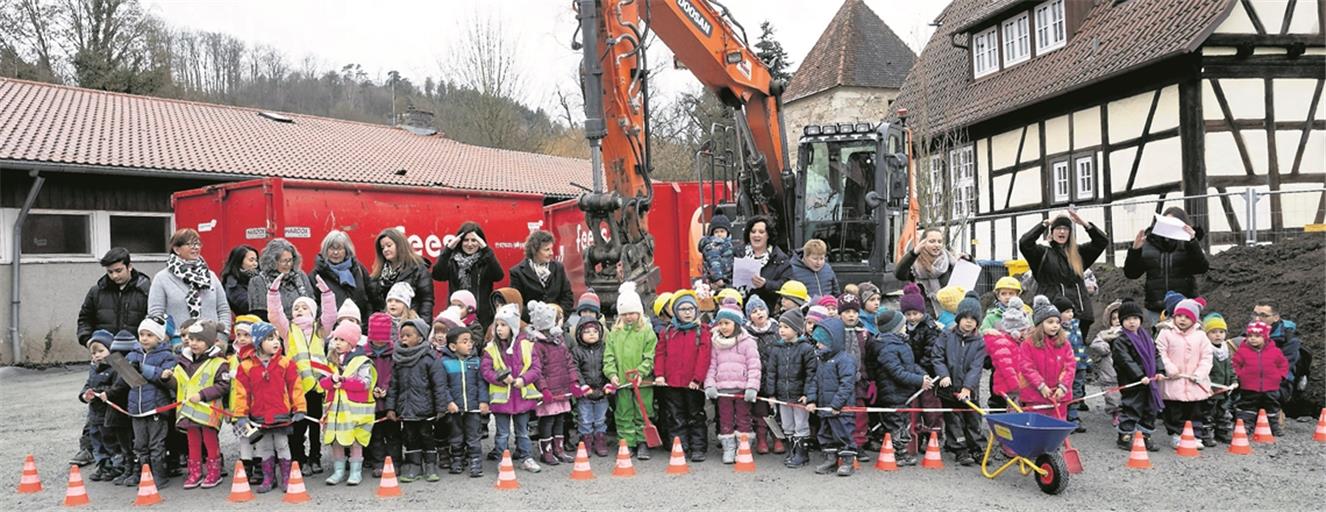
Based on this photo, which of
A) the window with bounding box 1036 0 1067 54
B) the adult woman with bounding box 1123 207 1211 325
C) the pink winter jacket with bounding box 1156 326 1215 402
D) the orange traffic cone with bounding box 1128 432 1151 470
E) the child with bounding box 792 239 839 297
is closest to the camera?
the orange traffic cone with bounding box 1128 432 1151 470

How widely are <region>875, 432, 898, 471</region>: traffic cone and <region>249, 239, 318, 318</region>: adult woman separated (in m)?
4.57

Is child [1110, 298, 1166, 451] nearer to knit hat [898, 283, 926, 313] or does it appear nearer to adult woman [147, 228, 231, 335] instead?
knit hat [898, 283, 926, 313]

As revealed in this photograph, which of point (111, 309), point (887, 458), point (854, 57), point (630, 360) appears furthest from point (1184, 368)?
point (854, 57)

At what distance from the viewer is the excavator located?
769cm

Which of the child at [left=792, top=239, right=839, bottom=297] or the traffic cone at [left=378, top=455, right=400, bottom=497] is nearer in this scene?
the traffic cone at [left=378, top=455, right=400, bottom=497]

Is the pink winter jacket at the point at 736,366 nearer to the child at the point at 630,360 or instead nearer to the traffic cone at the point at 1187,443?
the child at the point at 630,360

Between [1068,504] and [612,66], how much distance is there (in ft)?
16.0

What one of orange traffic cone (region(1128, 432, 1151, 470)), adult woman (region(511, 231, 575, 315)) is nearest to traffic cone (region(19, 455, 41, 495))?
adult woman (region(511, 231, 575, 315))

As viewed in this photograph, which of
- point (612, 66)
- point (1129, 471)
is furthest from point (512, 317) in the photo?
point (1129, 471)

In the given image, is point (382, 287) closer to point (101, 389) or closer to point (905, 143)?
point (101, 389)

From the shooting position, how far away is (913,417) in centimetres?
684

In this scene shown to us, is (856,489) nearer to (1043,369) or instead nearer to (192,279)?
(1043,369)

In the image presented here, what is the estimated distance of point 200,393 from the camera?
6312 mm

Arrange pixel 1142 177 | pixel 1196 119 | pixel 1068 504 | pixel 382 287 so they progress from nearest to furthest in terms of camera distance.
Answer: pixel 1068 504 → pixel 382 287 → pixel 1196 119 → pixel 1142 177
